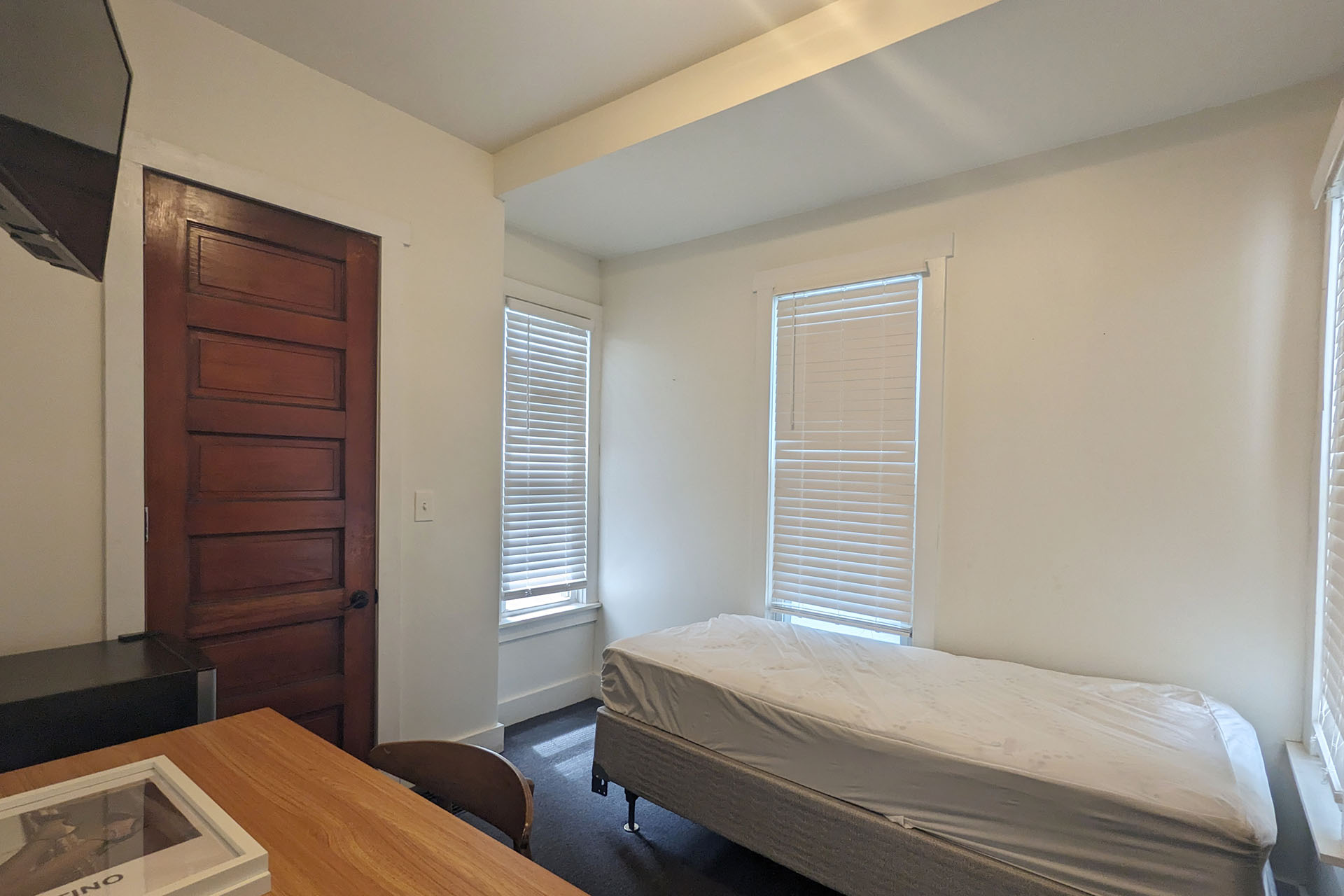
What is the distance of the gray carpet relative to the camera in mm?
2111

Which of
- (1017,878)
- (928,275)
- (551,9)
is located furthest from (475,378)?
(1017,878)

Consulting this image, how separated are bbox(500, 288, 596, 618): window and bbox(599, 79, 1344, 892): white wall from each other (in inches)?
60.0

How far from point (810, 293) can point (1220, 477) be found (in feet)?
5.56

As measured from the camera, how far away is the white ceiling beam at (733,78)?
1804 mm

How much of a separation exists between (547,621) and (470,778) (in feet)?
7.28

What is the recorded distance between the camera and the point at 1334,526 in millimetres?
1753

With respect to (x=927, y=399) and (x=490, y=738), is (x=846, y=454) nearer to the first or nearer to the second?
(x=927, y=399)

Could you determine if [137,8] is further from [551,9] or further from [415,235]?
[551,9]

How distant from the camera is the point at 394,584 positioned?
2.59 m

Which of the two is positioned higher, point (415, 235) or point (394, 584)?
point (415, 235)

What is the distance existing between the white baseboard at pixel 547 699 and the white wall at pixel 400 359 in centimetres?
39

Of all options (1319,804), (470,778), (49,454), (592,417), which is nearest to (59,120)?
(470,778)

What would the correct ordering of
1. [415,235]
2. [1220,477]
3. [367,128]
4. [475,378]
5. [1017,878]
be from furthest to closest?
[475,378]
[415,235]
[367,128]
[1220,477]
[1017,878]

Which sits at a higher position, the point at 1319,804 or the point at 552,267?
the point at 552,267
